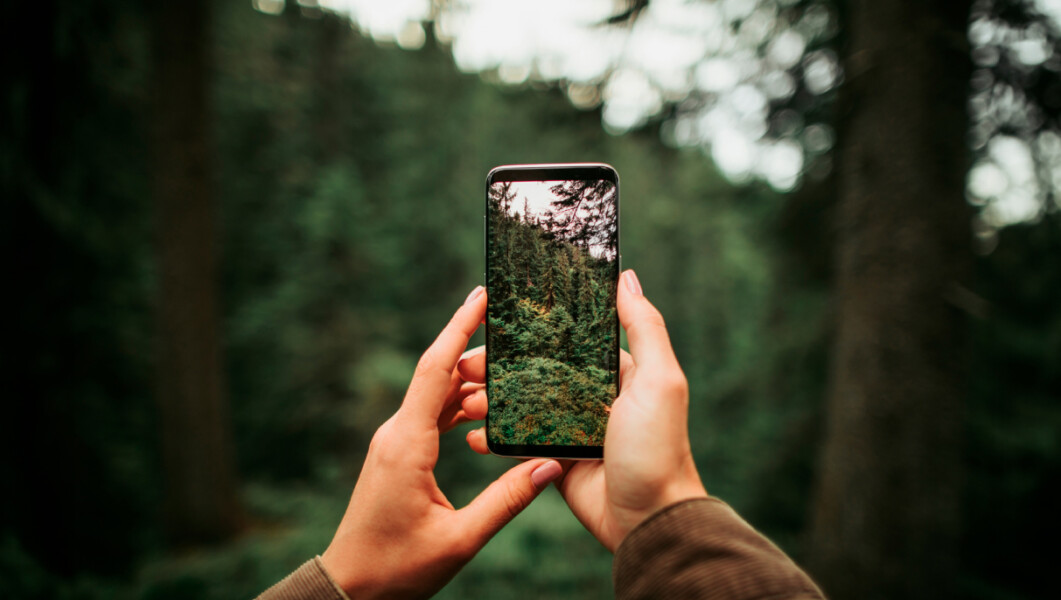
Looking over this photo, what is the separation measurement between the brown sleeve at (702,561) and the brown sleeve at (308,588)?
770mm

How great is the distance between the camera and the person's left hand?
4.61 ft

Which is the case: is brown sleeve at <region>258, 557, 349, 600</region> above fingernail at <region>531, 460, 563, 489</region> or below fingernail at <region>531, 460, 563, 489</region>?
below

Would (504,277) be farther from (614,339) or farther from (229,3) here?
(229,3)

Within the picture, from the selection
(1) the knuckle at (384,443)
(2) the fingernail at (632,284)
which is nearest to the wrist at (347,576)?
(1) the knuckle at (384,443)

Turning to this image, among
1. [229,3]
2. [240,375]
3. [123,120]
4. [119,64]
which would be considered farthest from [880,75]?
[240,375]

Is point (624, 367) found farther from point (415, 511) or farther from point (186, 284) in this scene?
point (186, 284)

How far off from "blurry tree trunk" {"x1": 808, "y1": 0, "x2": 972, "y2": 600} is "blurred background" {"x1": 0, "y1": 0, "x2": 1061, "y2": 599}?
0.8 inches

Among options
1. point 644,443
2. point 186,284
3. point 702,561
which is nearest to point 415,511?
point 644,443

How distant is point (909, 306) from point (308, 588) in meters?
3.91

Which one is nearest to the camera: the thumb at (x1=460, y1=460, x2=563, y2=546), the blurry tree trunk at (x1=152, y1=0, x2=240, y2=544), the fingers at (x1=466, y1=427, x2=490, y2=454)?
the thumb at (x1=460, y1=460, x2=563, y2=546)

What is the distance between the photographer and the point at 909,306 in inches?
133

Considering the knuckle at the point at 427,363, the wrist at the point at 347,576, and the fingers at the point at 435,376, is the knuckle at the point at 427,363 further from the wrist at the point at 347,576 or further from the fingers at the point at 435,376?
the wrist at the point at 347,576

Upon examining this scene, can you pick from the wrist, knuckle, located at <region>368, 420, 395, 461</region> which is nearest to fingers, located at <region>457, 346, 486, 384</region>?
knuckle, located at <region>368, 420, 395, 461</region>

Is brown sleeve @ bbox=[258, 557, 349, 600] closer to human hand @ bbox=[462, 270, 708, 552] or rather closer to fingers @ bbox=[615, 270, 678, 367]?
human hand @ bbox=[462, 270, 708, 552]
